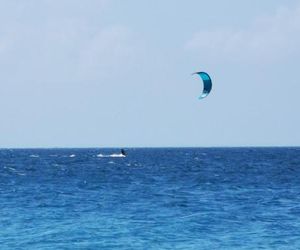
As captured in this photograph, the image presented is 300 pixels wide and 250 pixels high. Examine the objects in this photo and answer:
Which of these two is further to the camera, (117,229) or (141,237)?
(117,229)

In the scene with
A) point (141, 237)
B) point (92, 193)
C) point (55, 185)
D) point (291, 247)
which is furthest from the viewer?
point (55, 185)

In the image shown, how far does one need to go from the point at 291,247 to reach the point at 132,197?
20844 millimetres

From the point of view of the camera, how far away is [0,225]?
106 feet

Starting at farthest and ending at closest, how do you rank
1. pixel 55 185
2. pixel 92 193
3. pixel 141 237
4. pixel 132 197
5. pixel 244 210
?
pixel 55 185
pixel 92 193
pixel 132 197
pixel 244 210
pixel 141 237

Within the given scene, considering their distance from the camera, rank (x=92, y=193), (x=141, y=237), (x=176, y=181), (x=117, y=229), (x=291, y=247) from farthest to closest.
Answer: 1. (x=176, y=181)
2. (x=92, y=193)
3. (x=117, y=229)
4. (x=141, y=237)
5. (x=291, y=247)

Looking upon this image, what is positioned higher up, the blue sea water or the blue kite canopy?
the blue kite canopy

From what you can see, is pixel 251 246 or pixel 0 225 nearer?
pixel 251 246

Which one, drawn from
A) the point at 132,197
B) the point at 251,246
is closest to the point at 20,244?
the point at 251,246

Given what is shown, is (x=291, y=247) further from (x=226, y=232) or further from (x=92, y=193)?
(x=92, y=193)

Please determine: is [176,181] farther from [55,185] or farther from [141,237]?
[141,237]

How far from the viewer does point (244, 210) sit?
3888 centimetres

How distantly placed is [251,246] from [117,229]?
21.3 ft

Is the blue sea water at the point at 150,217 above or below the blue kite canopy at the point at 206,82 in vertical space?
below

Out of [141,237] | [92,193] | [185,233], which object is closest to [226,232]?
[185,233]
